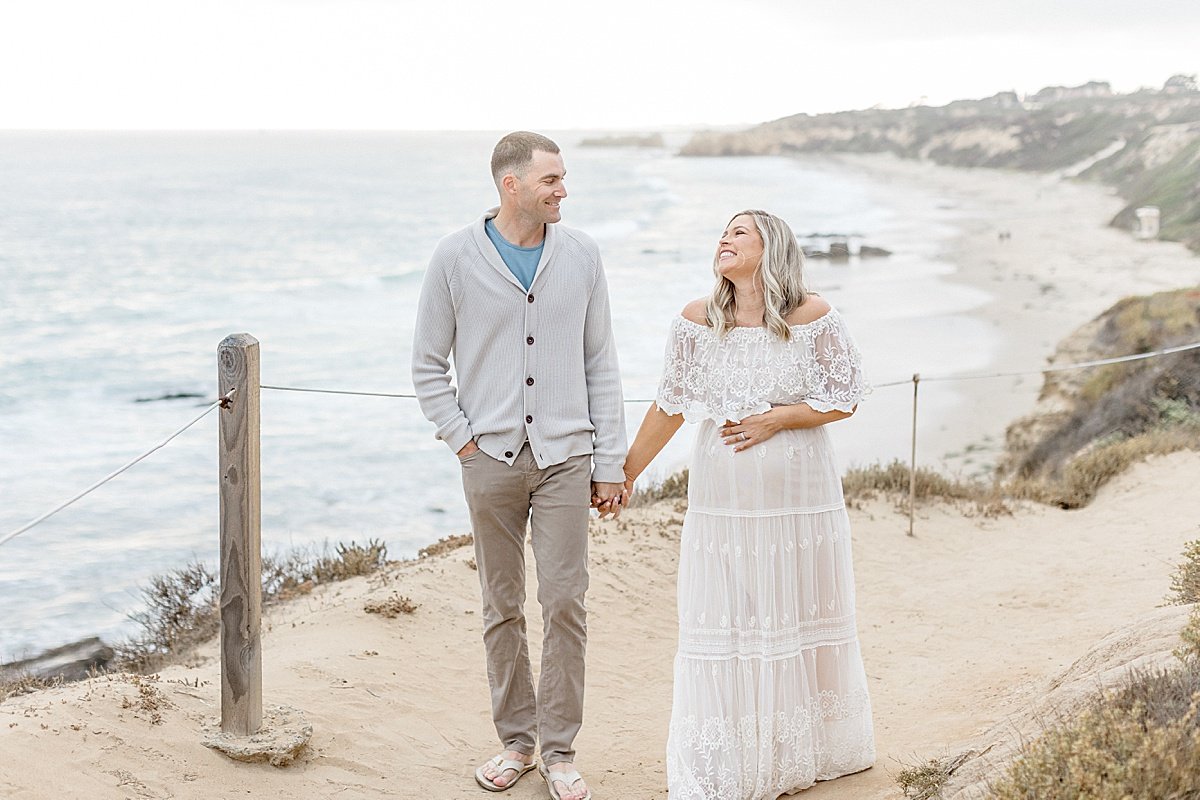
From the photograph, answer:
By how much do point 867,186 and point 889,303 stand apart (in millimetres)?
42467

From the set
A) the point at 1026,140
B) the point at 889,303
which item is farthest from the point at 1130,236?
the point at 1026,140

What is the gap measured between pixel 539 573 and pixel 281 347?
67.5ft

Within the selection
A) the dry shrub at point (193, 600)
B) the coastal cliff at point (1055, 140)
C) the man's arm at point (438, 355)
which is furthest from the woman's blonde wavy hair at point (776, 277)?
the coastal cliff at point (1055, 140)

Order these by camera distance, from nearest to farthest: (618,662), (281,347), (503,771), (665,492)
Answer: (503,771)
(618,662)
(665,492)
(281,347)

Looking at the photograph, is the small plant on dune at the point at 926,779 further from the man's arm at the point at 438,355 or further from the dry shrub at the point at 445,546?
the dry shrub at the point at 445,546

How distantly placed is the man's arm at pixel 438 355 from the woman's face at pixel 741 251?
937 millimetres

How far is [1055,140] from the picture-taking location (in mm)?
69438

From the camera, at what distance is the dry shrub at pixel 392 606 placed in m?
6.31

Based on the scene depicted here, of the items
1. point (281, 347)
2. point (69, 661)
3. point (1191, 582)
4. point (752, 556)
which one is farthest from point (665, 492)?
point (281, 347)

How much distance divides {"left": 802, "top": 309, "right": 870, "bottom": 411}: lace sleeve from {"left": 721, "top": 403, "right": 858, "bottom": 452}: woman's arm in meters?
0.03

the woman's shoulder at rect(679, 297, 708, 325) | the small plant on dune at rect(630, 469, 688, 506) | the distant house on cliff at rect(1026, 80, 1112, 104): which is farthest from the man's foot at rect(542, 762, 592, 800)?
the distant house on cliff at rect(1026, 80, 1112, 104)

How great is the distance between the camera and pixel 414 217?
193ft

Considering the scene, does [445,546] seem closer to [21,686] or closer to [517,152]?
[21,686]

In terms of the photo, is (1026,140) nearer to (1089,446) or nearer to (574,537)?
(1089,446)
